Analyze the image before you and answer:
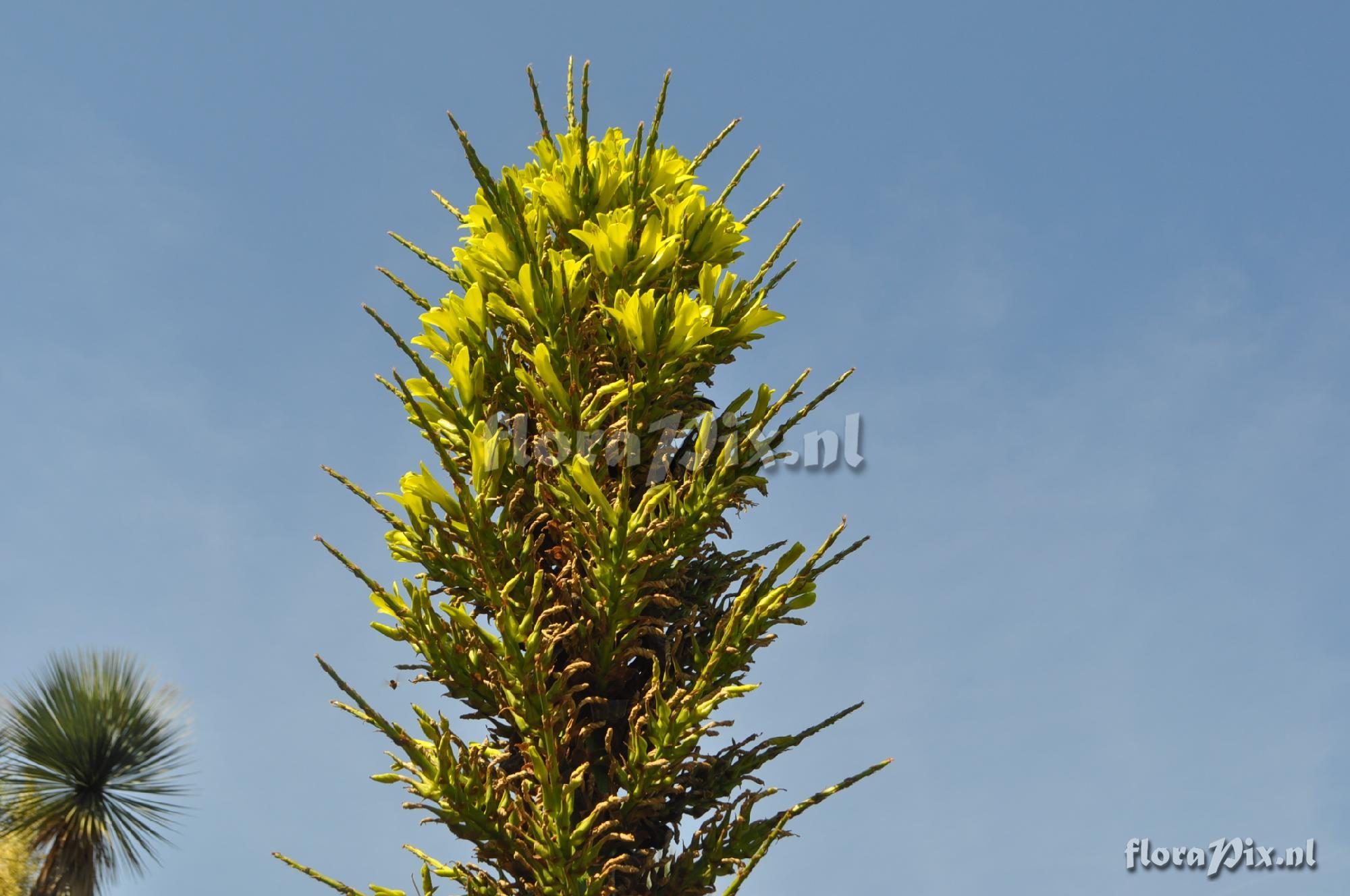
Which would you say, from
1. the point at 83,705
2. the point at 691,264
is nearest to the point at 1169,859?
the point at 691,264

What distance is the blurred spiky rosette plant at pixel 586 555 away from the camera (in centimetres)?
505

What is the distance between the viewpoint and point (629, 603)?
538cm

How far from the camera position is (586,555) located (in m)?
5.52

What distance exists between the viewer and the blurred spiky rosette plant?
5.05 m

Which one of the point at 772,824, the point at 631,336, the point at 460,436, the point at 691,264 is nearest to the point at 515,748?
the point at 772,824

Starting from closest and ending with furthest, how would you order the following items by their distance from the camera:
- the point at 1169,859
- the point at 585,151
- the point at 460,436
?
the point at 460,436 < the point at 585,151 < the point at 1169,859

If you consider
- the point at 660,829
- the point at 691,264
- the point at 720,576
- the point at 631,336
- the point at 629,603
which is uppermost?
the point at 691,264

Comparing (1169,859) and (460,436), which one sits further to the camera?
(1169,859)

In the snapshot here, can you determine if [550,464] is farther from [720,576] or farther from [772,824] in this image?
[772,824]

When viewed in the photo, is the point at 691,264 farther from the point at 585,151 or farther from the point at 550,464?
the point at 550,464

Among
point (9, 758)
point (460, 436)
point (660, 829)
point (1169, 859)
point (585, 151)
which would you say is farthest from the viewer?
point (9, 758)

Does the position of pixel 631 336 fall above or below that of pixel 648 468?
above

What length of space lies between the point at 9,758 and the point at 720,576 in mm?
15691

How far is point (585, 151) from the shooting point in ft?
21.1
